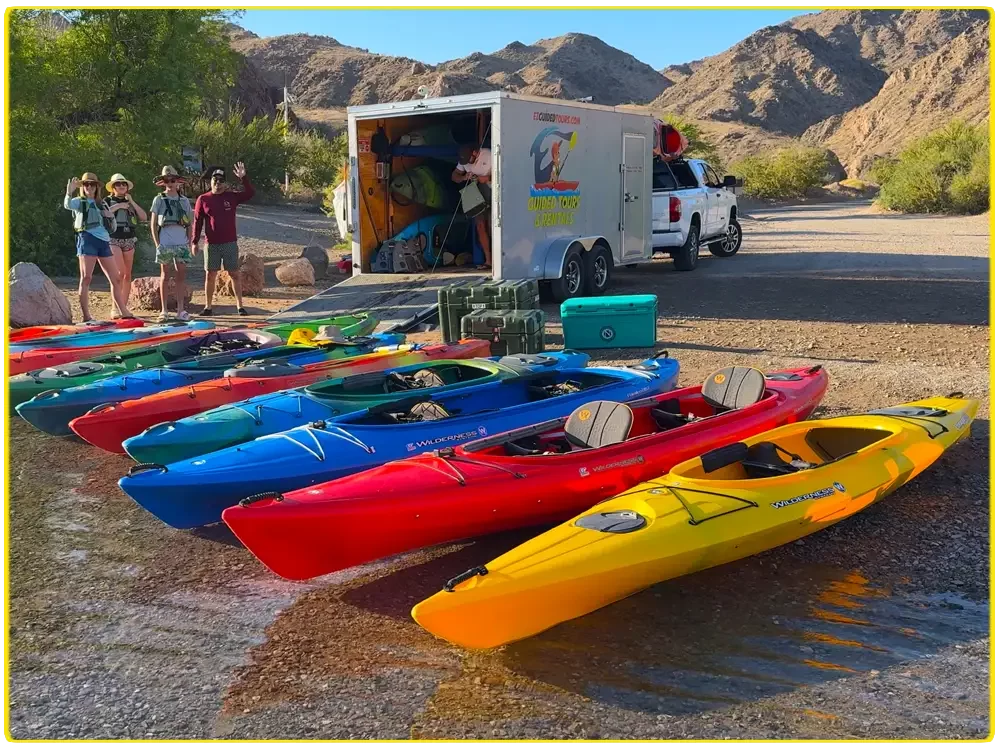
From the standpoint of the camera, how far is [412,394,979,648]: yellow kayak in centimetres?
414

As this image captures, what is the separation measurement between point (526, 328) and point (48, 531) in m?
4.92

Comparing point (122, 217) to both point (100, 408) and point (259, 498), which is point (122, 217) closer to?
point (100, 408)

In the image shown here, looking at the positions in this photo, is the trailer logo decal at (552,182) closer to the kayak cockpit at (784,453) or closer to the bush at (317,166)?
the kayak cockpit at (784,453)

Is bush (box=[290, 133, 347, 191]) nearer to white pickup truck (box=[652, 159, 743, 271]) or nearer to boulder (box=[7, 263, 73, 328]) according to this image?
white pickup truck (box=[652, 159, 743, 271])

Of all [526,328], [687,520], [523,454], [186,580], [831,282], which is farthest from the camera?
[831,282]

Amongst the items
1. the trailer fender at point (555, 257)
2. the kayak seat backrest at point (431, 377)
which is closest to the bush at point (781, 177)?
the trailer fender at point (555, 257)

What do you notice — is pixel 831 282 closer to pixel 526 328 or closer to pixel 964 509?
pixel 526 328

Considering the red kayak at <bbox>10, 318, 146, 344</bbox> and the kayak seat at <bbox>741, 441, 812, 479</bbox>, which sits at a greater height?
the red kayak at <bbox>10, 318, 146, 344</bbox>

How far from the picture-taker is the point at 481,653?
433 cm

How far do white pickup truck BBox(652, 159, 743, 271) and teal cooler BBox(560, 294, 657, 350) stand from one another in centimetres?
643

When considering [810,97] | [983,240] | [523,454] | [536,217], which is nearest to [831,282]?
[536,217]

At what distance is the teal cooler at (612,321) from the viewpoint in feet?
33.8

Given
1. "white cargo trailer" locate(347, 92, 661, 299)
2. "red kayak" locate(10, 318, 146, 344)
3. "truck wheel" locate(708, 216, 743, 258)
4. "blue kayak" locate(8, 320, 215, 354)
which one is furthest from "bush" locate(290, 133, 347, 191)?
"blue kayak" locate(8, 320, 215, 354)

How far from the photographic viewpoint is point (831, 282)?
15.0 m
